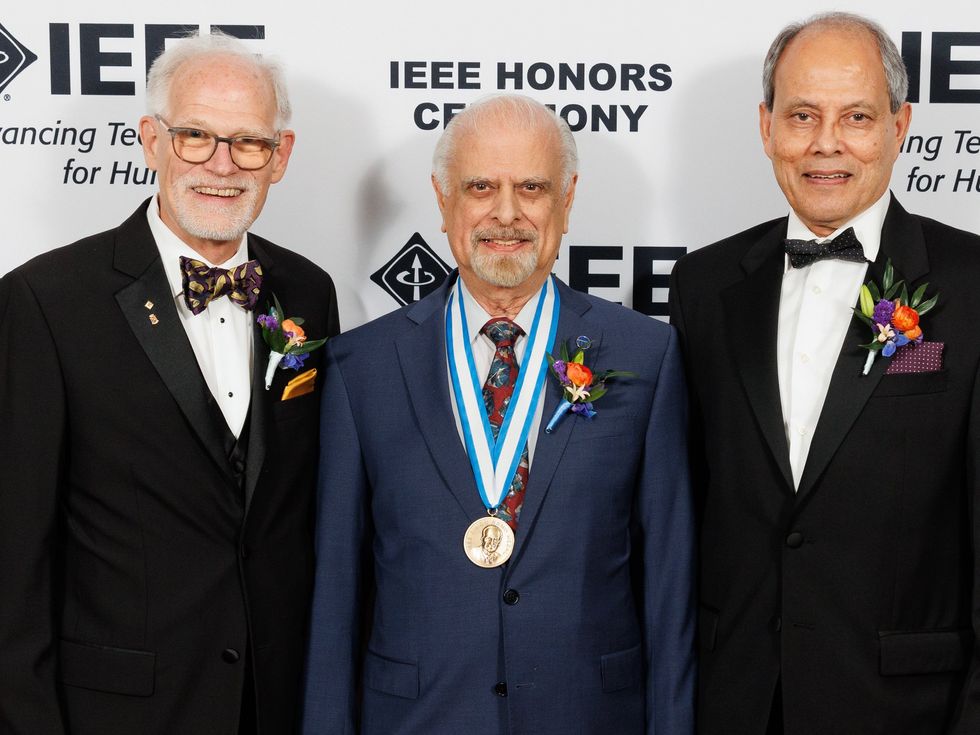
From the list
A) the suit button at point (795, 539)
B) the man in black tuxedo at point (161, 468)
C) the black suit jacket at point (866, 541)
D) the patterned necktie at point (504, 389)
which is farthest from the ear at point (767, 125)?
the man in black tuxedo at point (161, 468)

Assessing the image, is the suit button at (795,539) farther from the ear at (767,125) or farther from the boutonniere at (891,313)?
the ear at (767,125)

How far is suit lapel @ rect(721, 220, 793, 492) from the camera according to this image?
9.25ft

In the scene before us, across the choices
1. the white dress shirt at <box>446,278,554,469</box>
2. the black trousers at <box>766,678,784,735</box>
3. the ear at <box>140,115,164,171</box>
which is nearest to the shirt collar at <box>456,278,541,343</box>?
the white dress shirt at <box>446,278,554,469</box>

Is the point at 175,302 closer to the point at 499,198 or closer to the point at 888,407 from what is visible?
the point at 499,198

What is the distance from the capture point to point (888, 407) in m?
2.76

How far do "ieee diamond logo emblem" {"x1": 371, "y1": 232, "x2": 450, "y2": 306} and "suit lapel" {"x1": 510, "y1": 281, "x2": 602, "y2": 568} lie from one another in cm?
96

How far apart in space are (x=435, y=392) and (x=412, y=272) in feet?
3.52

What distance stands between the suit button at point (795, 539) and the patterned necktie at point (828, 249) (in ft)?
2.13

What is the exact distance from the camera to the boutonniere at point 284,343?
2922 mm

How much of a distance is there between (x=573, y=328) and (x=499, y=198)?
364 millimetres

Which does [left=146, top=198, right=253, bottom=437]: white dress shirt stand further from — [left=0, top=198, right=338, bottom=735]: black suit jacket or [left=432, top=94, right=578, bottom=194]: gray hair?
[left=432, top=94, right=578, bottom=194]: gray hair

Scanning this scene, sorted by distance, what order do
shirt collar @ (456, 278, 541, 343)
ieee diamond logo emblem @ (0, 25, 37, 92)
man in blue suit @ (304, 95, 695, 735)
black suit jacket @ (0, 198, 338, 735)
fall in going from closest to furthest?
black suit jacket @ (0, 198, 338, 735) → man in blue suit @ (304, 95, 695, 735) → shirt collar @ (456, 278, 541, 343) → ieee diamond logo emblem @ (0, 25, 37, 92)

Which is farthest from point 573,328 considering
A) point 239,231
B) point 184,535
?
point 184,535

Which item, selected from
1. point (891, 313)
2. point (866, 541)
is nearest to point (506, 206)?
point (891, 313)
